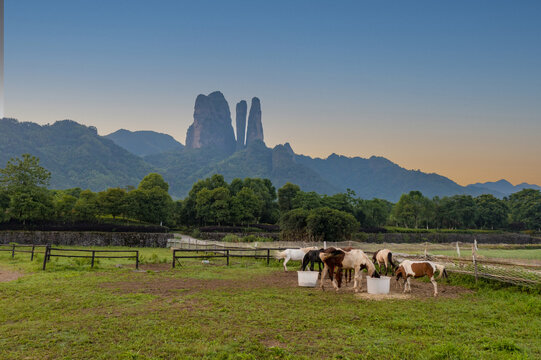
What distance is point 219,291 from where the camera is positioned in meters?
13.0

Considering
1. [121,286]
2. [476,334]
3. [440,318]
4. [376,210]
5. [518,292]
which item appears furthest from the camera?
[376,210]

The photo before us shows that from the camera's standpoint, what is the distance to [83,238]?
141ft

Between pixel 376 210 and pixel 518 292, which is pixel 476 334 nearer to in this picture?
pixel 518 292

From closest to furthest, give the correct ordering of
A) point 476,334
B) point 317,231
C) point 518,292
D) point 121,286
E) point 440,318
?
point 476,334 → point 440,318 → point 518,292 → point 121,286 → point 317,231

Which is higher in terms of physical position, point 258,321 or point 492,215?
point 492,215

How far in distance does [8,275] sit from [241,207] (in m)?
57.1

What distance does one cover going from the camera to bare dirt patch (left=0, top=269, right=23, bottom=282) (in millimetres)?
15446

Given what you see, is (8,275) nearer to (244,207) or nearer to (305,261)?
(305,261)

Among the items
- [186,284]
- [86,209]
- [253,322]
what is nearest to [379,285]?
[253,322]

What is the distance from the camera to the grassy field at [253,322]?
22.6 feet

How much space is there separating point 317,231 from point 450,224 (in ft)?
230

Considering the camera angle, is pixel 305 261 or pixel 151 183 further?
pixel 151 183

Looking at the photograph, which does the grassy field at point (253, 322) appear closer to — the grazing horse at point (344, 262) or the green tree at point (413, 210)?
the grazing horse at point (344, 262)

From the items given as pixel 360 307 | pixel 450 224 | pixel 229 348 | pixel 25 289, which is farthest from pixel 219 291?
pixel 450 224
